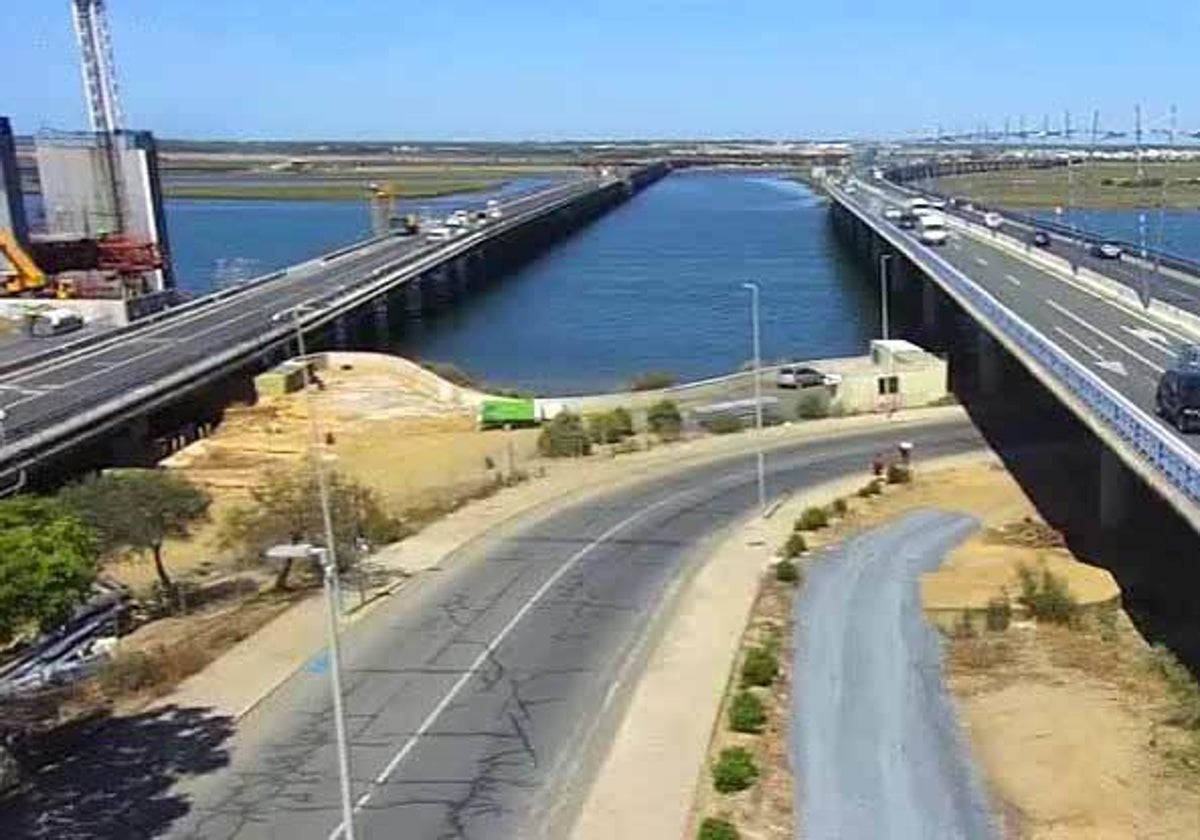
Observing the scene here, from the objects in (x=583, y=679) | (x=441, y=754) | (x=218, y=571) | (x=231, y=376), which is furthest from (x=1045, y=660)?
(x=231, y=376)

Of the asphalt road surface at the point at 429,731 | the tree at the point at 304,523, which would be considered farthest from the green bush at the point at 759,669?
the tree at the point at 304,523

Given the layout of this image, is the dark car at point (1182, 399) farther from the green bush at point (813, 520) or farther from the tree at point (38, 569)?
the tree at point (38, 569)

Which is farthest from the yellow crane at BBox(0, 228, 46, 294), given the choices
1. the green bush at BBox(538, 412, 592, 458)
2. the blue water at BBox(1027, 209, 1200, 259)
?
the blue water at BBox(1027, 209, 1200, 259)

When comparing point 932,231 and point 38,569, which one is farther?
point 932,231

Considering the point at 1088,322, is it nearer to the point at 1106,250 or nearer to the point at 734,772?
the point at 1106,250

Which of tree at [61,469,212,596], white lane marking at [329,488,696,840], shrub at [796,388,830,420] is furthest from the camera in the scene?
shrub at [796,388,830,420]

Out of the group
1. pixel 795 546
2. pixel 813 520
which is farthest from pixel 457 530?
pixel 813 520

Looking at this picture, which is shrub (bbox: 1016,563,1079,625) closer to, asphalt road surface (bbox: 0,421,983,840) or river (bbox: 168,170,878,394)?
asphalt road surface (bbox: 0,421,983,840)
